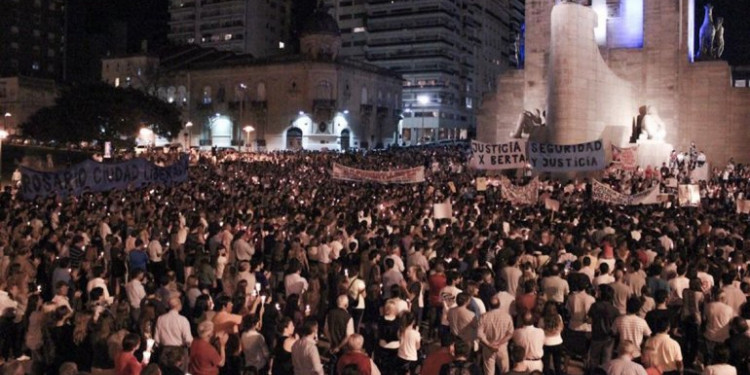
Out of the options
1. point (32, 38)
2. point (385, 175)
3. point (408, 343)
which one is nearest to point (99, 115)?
point (385, 175)

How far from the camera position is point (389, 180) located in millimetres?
26812

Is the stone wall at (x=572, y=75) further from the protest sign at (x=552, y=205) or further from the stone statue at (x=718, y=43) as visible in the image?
the stone statue at (x=718, y=43)

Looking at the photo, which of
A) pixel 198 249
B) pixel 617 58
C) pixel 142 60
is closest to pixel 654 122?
pixel 617 58

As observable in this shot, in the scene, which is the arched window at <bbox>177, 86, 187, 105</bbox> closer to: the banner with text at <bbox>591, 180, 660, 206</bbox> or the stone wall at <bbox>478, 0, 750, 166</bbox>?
the stone wall at <bbox>478, 0, 750, 166</bbox>

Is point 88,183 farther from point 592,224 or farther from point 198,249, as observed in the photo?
point 592,224

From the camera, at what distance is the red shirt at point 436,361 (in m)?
7.38

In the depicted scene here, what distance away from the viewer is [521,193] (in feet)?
75.2

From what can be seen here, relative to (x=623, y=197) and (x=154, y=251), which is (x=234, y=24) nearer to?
(x=623, y=197)

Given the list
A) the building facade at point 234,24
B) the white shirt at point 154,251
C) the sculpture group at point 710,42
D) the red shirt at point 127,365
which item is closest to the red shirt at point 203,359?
the red shirt at point 127,365

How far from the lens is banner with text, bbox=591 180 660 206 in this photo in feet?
71.2

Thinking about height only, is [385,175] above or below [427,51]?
below

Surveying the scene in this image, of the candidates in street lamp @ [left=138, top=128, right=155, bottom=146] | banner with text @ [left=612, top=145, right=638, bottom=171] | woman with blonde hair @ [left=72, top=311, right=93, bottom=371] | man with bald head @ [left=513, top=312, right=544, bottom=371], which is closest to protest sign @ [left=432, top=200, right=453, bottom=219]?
man with bald head @ [left=513, top=312, right=544, bottom=371]

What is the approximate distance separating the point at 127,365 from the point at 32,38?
113253 mm

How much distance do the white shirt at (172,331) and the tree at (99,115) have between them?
6125 cm
